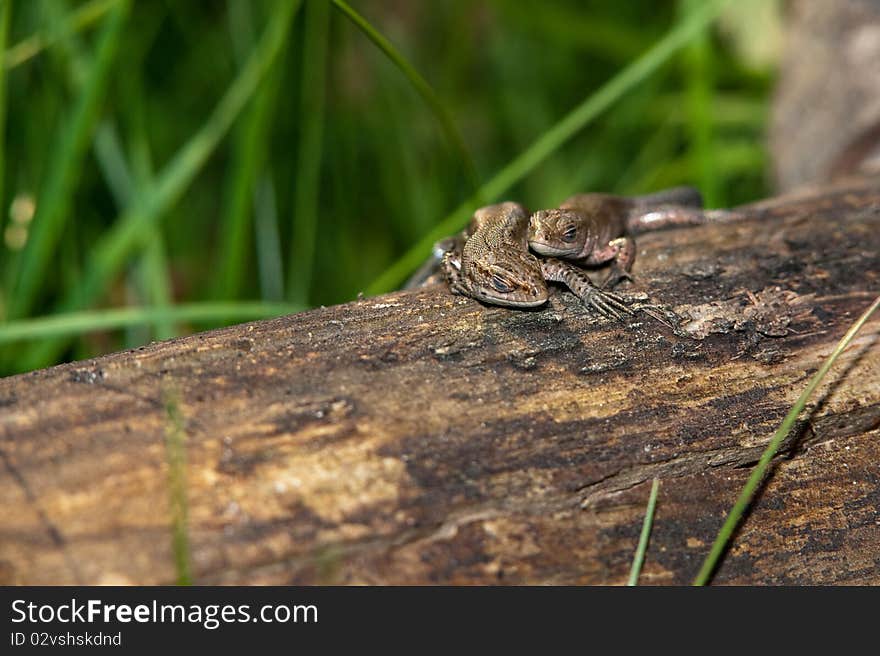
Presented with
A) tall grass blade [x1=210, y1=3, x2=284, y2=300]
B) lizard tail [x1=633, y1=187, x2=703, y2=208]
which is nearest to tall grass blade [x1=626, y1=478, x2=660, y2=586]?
lizard tail [x1=633, y1=187, x2=703, y2=208]

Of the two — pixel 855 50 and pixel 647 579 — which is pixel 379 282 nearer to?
pixel 647 579

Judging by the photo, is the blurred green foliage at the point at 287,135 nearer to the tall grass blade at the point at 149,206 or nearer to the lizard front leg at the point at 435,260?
the tall grass blade at the point at 149,206

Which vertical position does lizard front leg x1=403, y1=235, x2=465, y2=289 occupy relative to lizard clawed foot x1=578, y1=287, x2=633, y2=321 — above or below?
above

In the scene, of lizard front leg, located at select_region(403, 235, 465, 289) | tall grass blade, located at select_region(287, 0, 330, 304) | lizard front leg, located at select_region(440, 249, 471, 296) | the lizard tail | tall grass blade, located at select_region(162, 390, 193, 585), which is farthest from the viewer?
tall grass blade, located at select_region(287, 0, 330, 304)

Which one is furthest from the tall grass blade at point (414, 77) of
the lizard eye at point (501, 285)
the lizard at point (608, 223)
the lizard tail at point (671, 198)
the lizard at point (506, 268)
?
the lizard tail at point (671, 198)

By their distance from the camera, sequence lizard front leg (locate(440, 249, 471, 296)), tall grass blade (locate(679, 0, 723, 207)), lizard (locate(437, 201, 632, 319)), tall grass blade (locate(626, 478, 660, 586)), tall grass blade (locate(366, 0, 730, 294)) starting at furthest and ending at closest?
tall grass blade (locate(679, 0, 723, 207))
tall grass blade (locate(366, 0, 730, 294))
lizard front leg (locate(440, 249, 471, 296))
lizard (locate(437, 201, 632, 319))
tall grass blade (locate(626, 478, 660, 586))

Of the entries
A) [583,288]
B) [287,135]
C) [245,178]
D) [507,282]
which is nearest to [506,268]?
[507,282]

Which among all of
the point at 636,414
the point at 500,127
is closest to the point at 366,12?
the point at 500,127

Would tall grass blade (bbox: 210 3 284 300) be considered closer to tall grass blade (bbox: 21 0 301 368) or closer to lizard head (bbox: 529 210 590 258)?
tall grass blade (bbox: 21 0 301 368)
